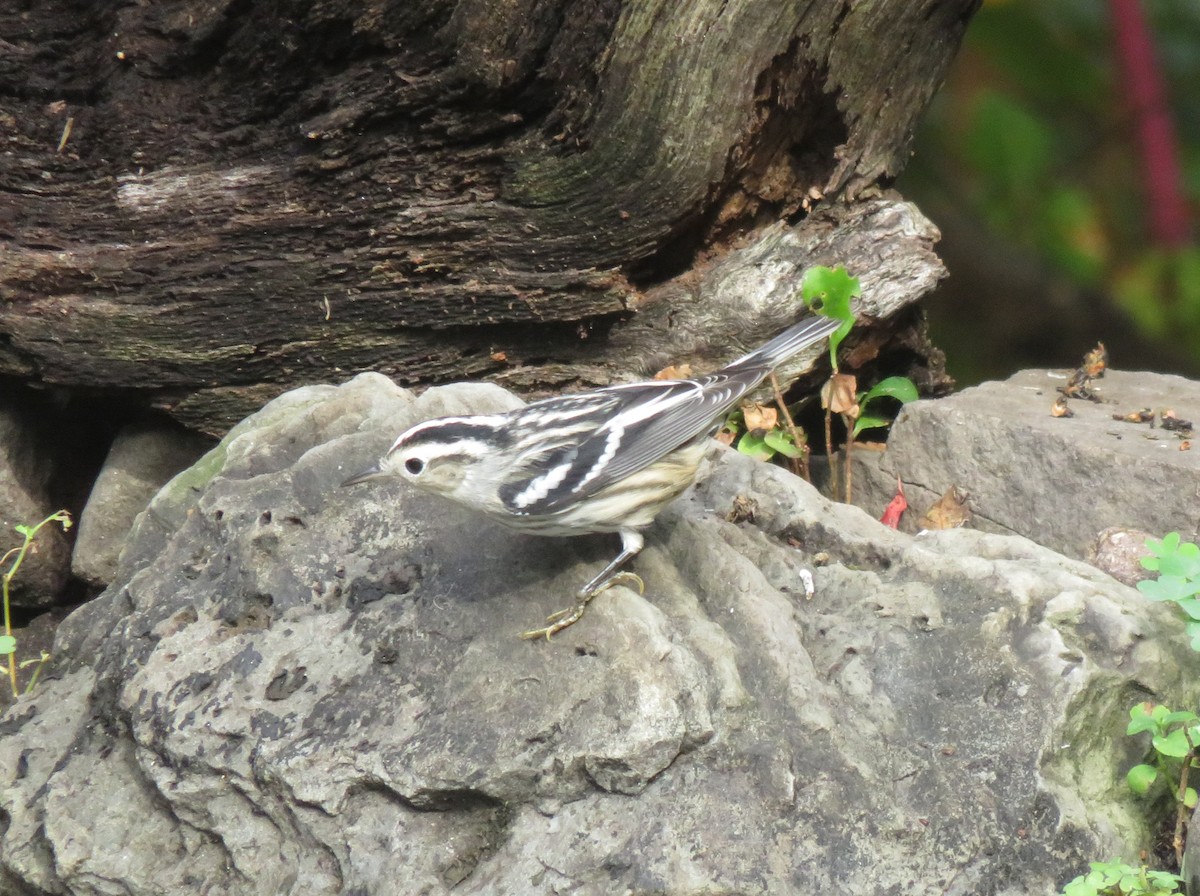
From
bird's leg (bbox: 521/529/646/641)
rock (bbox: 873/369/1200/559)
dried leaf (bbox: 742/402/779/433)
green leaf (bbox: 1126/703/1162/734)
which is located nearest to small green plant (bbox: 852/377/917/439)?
rock (bbox: 873/369/1200/559)

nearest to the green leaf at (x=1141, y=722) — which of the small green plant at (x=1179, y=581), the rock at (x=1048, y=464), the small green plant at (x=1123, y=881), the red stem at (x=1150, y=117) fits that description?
the small green plant at (x=1179, y=581)

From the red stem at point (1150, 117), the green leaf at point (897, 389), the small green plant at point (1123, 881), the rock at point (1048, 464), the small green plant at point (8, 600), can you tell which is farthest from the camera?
the green leaf at point (897, 389)

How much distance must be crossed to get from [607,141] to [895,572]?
2047 mm

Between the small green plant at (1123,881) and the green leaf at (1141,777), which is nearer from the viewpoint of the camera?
the small green plant at (1123,881)

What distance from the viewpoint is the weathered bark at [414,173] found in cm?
453

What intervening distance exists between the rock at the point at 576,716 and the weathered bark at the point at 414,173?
50.7 inches

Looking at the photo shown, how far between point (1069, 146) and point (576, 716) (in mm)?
3854

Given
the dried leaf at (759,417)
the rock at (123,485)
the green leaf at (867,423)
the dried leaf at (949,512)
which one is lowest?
the dried leaf at (949,512)

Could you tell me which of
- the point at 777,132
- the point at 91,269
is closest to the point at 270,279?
the point at 91,269

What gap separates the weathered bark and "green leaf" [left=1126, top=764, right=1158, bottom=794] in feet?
7.67

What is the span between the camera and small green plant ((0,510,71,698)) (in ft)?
13.7

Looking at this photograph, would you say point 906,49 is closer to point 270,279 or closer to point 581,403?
point 581,403

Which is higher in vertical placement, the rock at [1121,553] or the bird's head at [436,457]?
the bird's head at [436,457]

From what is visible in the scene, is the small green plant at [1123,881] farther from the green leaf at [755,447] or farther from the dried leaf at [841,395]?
the dried leaf at [841,395]
